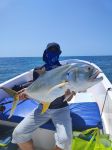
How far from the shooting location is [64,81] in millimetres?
2363

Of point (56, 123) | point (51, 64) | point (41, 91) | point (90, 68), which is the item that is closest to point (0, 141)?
point (56, 123)

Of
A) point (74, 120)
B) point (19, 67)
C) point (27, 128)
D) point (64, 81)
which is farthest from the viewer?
point (19, 67)

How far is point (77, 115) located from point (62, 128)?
0.80 meters

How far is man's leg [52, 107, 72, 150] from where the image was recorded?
346cm

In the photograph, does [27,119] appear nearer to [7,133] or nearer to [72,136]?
[72,136]

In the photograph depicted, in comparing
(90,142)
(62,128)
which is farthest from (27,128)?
(90,142)

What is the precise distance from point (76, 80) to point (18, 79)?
4068mm

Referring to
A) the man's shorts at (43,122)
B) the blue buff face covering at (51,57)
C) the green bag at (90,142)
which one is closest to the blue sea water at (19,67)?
the blue buff face covering at (51,57)

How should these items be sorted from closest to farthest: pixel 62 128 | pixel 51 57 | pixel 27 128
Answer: pixel 62 128 < pixel 27 128 < pixel 51 57

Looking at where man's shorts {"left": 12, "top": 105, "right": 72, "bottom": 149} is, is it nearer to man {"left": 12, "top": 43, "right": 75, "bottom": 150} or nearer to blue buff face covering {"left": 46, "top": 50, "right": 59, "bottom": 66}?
man {"left": 12, "top": 43, "right": 75, "bottom": 150}

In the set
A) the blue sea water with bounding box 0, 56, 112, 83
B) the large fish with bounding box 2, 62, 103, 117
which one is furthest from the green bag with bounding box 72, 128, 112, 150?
the blue sea water with bounding box 0, 56, 112, 83

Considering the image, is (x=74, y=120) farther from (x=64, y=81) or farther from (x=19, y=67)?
(x=19, y=67)

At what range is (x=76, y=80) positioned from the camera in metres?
2.36

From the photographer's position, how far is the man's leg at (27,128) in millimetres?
3666
